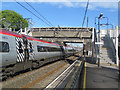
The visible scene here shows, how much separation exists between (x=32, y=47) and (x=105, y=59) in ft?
→ 44.1

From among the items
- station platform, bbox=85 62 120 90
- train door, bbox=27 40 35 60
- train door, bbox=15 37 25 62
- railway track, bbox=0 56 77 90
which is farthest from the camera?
train door, bbox=27 40 35 60

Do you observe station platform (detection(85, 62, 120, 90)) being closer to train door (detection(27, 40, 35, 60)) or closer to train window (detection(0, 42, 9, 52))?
train door (detection(27, 40, 35, 60))

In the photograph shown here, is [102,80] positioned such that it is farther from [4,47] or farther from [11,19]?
[11,19]

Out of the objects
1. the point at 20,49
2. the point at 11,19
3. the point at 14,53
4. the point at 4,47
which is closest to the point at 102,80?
the point at 20,49

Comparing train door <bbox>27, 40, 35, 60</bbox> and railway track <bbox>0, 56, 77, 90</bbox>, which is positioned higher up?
train door <bbox>27, 40, 35, 60</bbox>

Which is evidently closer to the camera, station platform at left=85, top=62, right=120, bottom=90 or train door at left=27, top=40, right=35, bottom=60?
station platform at left=85, top=62, right=120, bottom=90

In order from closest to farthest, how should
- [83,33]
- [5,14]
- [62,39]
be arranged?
[83,33]
[62,39]
[5,14]

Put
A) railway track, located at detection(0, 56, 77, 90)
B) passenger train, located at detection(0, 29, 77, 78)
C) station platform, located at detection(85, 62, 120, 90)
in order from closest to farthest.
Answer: railway track, located at detection(0, 56, 77, 90) → station platform, located at detection(85, 62, 120, 90) → passenger train, located at detection(0, 29, 77, 78)

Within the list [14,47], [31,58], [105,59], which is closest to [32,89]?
[14,47]

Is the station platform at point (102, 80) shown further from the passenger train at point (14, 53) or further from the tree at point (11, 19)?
the tree at point (11, 19)

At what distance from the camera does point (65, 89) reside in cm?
720

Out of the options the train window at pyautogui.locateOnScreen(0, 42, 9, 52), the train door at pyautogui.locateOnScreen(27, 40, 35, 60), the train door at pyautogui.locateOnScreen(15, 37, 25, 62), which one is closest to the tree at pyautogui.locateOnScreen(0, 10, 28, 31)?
the train door at pyautogui.locateOnScreen(27, 40, 35, 60)

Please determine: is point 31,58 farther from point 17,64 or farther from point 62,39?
point 62,39

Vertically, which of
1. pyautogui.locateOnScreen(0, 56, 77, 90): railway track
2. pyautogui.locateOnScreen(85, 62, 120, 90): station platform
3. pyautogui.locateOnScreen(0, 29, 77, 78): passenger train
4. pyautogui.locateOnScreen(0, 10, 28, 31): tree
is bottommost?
pyautogui.locateOnScreen(85, 62, 120, 90): station platform
